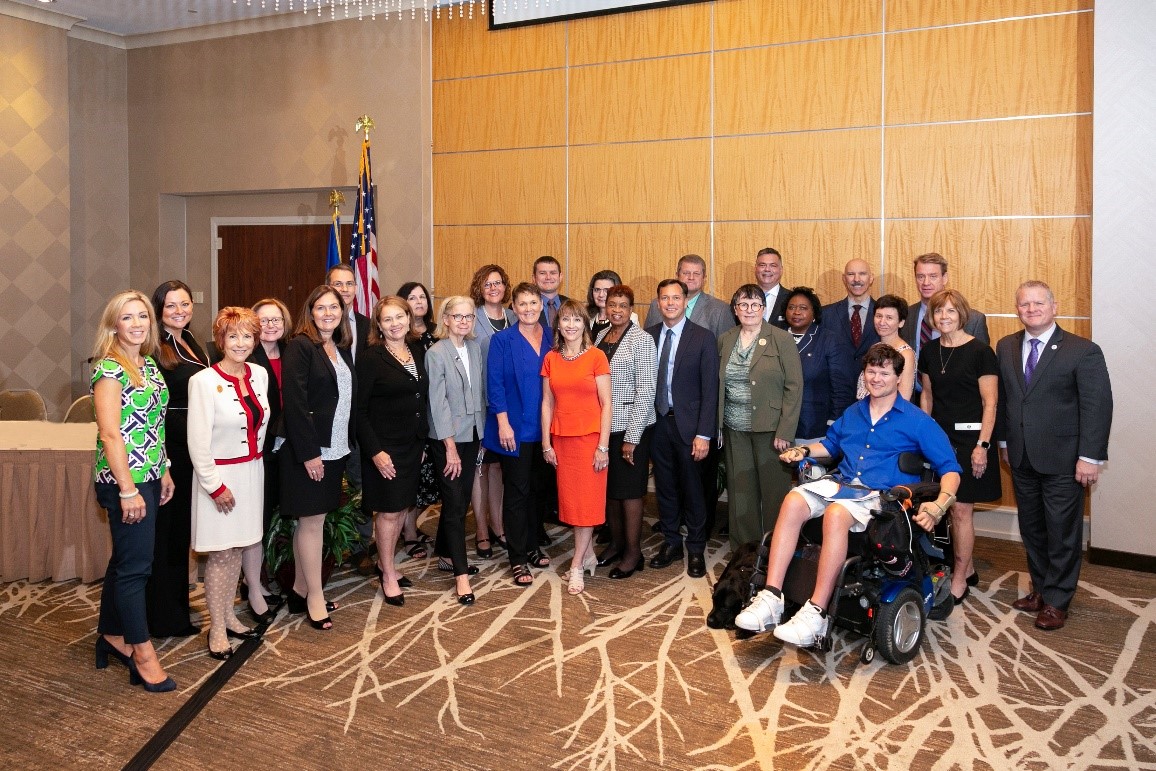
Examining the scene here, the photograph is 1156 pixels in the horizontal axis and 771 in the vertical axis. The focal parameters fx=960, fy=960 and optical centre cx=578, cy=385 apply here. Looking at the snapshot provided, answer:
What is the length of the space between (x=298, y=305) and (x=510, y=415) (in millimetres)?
4194

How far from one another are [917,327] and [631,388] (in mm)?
1830

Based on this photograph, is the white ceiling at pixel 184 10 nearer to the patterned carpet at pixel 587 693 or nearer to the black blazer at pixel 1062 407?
the patterned carpet at pixel 587 693

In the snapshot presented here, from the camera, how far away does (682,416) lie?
5.21 m

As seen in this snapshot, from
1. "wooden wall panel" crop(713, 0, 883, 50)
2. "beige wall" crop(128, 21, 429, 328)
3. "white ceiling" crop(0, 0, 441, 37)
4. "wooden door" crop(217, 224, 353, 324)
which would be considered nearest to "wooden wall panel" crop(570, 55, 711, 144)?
"wooden wall panel" crop(713, 0, 883, 50)

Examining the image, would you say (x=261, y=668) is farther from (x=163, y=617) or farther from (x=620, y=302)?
(x=620, y=302)

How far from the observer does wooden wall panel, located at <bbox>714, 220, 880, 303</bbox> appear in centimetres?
644

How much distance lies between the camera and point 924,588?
13.9ft

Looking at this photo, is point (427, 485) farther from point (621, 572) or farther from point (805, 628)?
point (805, 628)

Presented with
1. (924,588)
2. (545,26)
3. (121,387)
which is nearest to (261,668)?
(121,387)

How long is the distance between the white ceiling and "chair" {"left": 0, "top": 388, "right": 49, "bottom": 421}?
3.34m

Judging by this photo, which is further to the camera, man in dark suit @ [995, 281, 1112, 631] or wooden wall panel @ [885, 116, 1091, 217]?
wooden wall panel @ [885, 116, 1091, 217]

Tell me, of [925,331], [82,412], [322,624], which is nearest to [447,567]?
[322,624]

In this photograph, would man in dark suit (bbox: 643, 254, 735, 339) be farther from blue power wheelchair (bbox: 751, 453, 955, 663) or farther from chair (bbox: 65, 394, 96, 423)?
chair (bbox: 65, 394, 96, 423)

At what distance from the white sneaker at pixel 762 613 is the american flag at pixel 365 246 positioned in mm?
4292
